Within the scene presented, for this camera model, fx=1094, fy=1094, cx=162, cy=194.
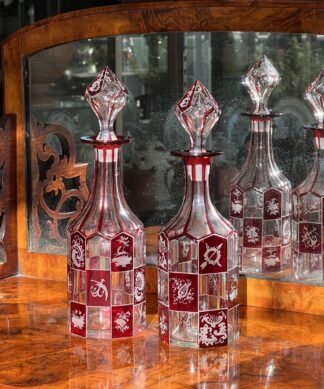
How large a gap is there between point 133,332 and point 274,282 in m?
0.24

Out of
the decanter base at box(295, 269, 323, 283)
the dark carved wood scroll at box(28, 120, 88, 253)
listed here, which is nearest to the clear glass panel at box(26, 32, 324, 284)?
the dark carved wood scroll at box(28, 120, 88, 253)

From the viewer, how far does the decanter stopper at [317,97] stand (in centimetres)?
156

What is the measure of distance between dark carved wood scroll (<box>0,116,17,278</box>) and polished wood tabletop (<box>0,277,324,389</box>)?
Result: 0.73 feet

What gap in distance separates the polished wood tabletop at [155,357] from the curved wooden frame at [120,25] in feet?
0.83

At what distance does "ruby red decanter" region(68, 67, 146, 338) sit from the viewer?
57.9 inches

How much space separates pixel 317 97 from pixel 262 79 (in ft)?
0.31

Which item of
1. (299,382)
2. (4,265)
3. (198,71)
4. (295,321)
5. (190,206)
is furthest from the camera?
(4,265)

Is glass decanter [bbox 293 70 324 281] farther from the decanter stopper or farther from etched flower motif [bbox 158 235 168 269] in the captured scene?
etched flower motif [bbox 158 235 168 269]

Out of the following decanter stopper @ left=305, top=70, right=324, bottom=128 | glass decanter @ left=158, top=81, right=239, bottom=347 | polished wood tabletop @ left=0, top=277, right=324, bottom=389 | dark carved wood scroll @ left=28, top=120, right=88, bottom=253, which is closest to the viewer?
polished wood tabletop @ left=0, top=277, right=324, bottom=389

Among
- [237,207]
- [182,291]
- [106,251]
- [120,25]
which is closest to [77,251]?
[106,251]

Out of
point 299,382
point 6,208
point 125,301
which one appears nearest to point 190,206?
point 125,301

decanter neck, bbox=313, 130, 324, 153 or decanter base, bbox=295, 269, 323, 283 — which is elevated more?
decanter neck, bbox=313, 130, 324, 153

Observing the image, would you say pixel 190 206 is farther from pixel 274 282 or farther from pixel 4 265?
pixel 4 265

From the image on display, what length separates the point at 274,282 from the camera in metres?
1.59
